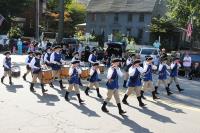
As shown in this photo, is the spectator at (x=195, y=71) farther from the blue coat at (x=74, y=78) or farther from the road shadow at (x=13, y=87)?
the blue coat at (x=74, y=78)

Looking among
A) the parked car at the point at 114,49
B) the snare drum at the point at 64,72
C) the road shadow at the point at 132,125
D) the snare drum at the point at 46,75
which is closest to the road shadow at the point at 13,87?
the snare drum at the point at 46,75

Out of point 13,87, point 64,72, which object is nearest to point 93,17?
point 64,72

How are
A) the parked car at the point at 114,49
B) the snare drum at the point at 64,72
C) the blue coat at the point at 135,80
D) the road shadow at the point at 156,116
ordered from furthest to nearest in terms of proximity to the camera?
1. the parked car at the point at 114,49
2. the snare drum at the point at 64,72
3. the blue coat at the point at 135,80
4. the road shadow at the point at 156,116

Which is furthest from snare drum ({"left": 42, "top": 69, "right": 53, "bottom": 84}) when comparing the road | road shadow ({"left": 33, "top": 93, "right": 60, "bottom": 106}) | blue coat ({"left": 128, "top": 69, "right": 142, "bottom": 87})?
blue coat ({"left": 128, "top": 69, "right": 142, "bottom": 87})

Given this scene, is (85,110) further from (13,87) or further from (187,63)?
(187,63)

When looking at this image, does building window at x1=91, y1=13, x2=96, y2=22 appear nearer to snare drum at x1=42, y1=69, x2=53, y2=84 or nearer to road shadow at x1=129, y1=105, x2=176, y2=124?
snare drum at x1=42, y1=69, x2=53, y2=84

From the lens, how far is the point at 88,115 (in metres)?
13.7

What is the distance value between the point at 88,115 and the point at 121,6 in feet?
175

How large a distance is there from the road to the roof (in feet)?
150

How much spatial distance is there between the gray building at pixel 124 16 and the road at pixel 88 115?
45022 millimetres

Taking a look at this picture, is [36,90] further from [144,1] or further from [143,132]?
[144,1]

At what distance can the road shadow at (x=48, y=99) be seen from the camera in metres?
15.6

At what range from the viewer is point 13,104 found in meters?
15.0

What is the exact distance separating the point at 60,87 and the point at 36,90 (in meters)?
1.20
